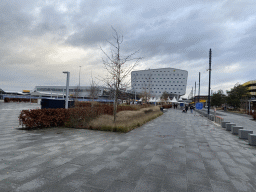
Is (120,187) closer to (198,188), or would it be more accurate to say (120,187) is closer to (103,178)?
(103,178)

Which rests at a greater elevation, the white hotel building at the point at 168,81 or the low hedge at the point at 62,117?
the white hotel building at the point at 168,81

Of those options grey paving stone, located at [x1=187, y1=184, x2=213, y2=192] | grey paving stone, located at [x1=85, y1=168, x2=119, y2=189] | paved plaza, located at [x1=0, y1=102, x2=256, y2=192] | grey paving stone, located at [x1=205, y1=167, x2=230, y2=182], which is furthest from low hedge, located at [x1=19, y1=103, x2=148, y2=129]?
grey paving stone, located at [x1=187, y1=184, x2=213, y2=192]

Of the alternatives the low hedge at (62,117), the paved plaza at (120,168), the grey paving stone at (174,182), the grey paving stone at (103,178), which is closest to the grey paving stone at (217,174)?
the paved plaza at (120,168)

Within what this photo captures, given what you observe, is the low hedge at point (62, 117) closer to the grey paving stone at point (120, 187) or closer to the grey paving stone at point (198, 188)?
the grey paving stone at point (120, 187)

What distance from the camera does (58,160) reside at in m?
4.53

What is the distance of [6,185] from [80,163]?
64.2 inches

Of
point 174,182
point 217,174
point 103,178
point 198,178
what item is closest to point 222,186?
point 198,178

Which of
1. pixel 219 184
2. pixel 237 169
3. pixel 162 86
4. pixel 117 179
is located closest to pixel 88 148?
pixel 117 179

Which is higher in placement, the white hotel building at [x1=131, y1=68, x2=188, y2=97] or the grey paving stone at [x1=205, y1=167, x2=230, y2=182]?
the white hotel building at [x1=131, y1=68, x2=188, y2=97]

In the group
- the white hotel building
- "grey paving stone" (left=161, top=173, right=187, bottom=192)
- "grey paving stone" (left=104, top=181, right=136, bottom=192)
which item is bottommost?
"grey paving stone" (left=161, top=173, right=187, bottom=192)

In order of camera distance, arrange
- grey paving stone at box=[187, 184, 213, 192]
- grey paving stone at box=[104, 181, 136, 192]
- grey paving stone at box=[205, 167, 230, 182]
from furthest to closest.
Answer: grey paving stone at box=[205, 167, 230, 182] → grey paving stone at box=[187, 184, 213, 192] → grey paving stone at box=[104, 181, 136, 192]

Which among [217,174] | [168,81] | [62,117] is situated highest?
[168,81]

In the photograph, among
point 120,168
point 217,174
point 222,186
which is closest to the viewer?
point 222,186

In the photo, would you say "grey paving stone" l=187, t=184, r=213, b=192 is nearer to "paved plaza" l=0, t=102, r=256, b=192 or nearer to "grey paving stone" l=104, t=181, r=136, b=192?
"paved plaza" l=0, t=102, r=256, b=192
